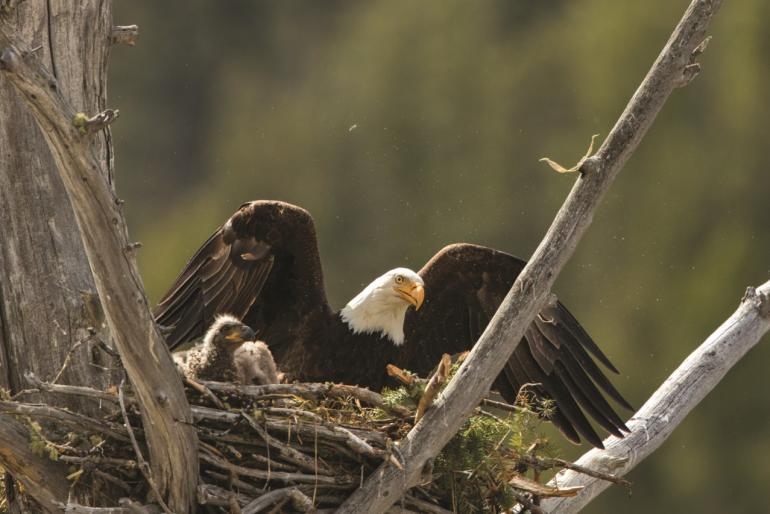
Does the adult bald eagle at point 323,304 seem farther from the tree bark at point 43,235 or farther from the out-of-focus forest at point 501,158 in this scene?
the out-of-focus forest at point 501,158

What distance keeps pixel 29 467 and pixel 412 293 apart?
2326 mm

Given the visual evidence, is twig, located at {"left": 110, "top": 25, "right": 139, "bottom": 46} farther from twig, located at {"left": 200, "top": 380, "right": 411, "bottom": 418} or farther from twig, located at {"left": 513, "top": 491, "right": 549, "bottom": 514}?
twig, located at {"left": 513, "top": 491, "right": 549, "bottom": 514}

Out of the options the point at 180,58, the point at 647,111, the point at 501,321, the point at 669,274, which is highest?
the point at 647,111

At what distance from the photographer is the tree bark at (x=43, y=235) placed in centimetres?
539

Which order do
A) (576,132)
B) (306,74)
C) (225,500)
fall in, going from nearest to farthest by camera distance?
(225,500)
(576,132)
(306,74)

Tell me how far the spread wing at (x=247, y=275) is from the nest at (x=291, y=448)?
1.32 metres

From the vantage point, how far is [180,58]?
1953 cm

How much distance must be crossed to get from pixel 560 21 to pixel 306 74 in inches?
136

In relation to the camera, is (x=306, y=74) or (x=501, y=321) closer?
(x=501, y=321)

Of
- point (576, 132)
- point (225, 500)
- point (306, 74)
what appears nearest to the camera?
point (225, 500)

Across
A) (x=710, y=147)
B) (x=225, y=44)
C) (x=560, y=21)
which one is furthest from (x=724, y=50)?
(x=225, y=44)

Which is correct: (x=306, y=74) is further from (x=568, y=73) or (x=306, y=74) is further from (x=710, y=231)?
(x=710, y=231)

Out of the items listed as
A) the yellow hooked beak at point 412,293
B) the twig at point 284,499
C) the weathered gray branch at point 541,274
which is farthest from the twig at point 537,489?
the yellow hooked beak at point 412,293

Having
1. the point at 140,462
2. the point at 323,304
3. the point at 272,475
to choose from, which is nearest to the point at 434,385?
the point at 272,475
